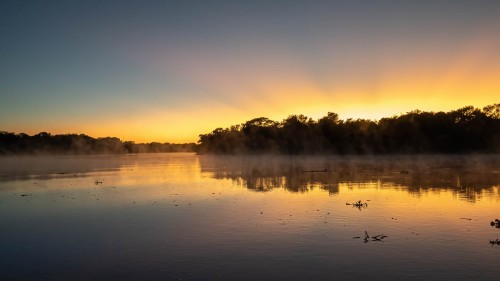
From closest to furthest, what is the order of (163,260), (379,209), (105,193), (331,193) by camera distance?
(163,260), (379,209), (331,193), (105,193)

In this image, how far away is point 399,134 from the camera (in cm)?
14462

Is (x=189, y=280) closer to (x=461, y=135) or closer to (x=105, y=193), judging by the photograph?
(x=105, y=193)

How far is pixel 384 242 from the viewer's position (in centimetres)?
1805

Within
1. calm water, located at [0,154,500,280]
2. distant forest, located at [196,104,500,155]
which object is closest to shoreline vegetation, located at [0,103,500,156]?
distant forest, located at [196,104,500,155]

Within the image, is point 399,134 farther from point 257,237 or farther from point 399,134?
point 257,237

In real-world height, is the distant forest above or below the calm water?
above

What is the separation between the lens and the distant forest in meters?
133

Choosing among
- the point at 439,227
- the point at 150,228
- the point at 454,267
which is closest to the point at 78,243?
the point at 150,228

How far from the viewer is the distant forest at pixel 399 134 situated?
132750mm

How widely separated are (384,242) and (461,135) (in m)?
131

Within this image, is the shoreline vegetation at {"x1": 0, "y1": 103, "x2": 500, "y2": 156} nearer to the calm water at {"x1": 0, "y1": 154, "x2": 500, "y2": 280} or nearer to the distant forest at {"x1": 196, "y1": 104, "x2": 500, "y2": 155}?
the distant forest at {"x1": 196, "y1": 104, "x2": 500, "y2": 155}

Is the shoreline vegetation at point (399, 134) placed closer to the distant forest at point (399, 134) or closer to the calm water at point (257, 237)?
the distant forest at point (399, 134)

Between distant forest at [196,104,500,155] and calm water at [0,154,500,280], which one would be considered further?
distant forest at [196,104,500,155]

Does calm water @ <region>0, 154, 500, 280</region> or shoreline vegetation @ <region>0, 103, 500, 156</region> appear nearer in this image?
calm water @ <region>0, 154, 500, 280</region>
